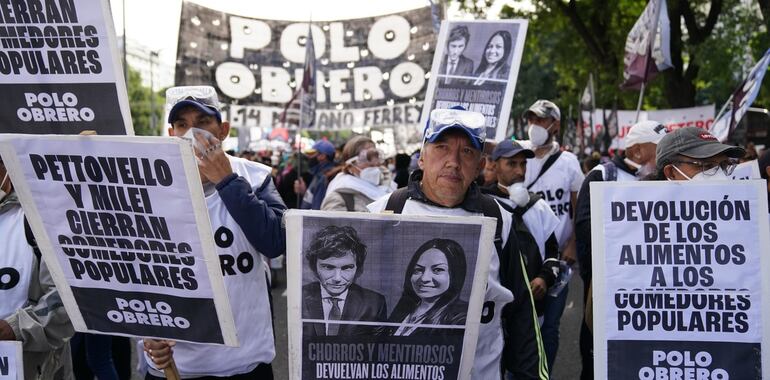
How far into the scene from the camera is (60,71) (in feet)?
11.1

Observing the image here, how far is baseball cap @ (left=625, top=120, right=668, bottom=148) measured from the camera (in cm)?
565

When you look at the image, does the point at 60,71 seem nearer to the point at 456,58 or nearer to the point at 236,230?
the point at 236,230

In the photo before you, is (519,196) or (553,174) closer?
(519,196)

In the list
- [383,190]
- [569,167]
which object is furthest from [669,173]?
[383,190]

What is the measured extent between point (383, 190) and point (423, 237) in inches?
165

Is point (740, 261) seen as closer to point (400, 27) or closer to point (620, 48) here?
point (400, 27)

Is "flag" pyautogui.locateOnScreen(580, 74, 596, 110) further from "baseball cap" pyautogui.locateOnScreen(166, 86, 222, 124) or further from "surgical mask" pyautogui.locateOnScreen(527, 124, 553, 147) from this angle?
"baseball cap" pyautogui.locateOnScreen(166, 86, 222, 124)

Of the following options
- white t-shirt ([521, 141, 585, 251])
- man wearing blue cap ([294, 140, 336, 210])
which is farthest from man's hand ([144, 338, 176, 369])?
man wearing blue cap ([294, 140, 336, 210])

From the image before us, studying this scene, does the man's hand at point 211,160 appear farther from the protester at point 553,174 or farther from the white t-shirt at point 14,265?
the protester at point 553,174

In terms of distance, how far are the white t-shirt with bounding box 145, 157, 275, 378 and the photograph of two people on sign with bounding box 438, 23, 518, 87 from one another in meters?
3.88

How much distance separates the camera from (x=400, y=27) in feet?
31.7

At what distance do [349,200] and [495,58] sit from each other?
173 cm

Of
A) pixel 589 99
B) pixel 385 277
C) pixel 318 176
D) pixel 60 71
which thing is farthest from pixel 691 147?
pixel 589 99

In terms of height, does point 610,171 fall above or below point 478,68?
below
